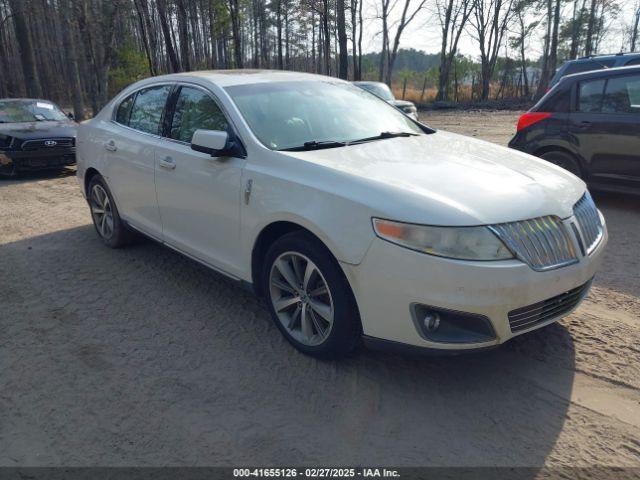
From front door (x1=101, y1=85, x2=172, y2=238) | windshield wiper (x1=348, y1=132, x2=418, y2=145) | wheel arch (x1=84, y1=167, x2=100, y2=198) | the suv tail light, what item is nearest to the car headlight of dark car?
wheel arch (x1=84, y1=167, x2=100, y2=198)

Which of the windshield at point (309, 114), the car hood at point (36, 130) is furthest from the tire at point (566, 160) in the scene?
the car hood at point (36, 130)

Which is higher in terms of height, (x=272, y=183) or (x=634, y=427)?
(x=272, y=183)

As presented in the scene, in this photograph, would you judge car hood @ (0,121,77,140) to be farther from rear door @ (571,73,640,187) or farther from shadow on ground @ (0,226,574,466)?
rear door @ (571,73,640,187)

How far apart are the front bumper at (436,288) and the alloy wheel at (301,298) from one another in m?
0.33

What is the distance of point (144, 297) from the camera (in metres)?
4.31

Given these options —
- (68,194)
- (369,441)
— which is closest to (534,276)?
(369,441)

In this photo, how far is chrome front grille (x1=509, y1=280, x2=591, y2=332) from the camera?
2.74 metres

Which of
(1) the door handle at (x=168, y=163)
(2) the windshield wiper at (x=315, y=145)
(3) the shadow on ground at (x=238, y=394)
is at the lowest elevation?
(3) the shadow on ground at (x=238, y=394)

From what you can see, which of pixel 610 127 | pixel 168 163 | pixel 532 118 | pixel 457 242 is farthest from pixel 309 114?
pixel 532 118

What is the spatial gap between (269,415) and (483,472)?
110cm

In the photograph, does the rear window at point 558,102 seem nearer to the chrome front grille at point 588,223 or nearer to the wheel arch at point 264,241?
the chrome front grille at point 588,223

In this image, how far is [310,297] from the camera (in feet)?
10.6

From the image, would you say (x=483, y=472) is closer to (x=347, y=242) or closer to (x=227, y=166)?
(x=347, y=242)

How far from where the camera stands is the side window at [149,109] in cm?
456
